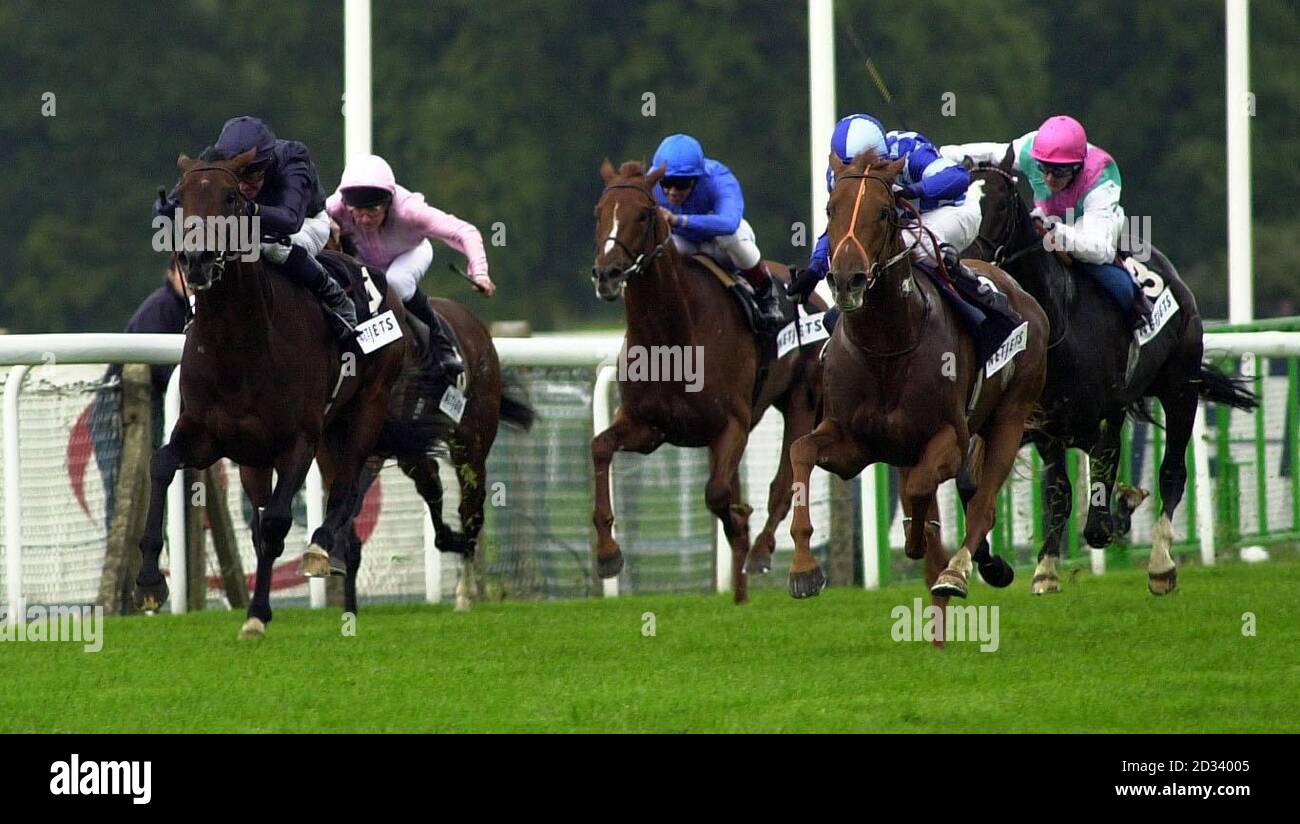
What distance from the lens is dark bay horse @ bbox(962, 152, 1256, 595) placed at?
8664 millimetres

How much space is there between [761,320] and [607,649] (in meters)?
1.91

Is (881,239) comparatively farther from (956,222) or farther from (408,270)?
(408,270)

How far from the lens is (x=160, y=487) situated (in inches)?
312

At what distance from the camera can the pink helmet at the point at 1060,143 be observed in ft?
28.9

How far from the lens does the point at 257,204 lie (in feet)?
25.9

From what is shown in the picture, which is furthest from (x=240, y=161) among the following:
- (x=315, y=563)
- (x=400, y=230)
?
(x=400, y=230)

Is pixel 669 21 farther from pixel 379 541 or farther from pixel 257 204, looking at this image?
pixel 257 204

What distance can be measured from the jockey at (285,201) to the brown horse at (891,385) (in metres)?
1.84

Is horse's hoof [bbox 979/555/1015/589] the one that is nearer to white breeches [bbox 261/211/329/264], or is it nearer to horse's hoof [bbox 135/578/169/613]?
white breeches [bbox 261/211/329/264]

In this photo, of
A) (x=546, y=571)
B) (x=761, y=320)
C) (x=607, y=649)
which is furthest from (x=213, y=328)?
(x=546, y=571)

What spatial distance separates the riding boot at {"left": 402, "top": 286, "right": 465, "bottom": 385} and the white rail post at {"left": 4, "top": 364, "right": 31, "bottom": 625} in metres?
1.50

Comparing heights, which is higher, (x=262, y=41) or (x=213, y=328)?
(x=262, y=41)

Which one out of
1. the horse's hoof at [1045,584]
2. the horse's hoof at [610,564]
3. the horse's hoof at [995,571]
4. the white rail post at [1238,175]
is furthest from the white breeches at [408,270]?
the white rail post at [1238,175]
